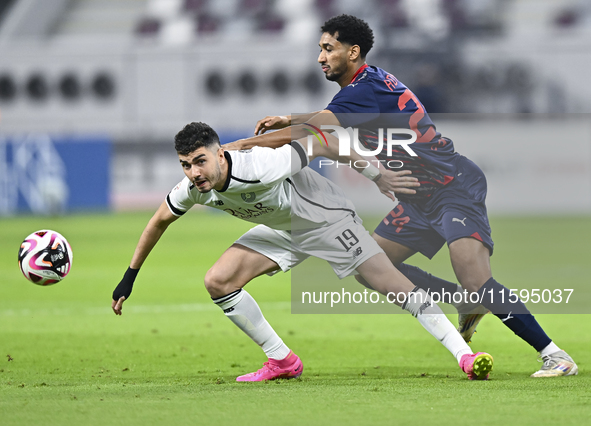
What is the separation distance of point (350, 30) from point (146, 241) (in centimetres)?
203

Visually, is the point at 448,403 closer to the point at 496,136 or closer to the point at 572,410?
the point at 572,410

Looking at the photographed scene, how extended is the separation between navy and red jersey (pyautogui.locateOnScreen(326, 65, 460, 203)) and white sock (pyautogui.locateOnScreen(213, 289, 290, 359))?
136 cm

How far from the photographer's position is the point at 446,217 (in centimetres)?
568

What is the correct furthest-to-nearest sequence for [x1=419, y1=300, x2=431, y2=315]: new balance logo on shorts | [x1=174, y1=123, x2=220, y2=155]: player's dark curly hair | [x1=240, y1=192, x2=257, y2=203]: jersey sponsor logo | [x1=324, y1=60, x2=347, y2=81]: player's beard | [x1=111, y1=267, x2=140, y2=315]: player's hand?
[x1=324, y1=60, x2=347, y2=81]: player's beard
[x1=111, y1=267, x2=140, y2=315]: player's hand
[x1=419, y1=300, x2=431, y2=315]: new balance logo on shorts
[x1=240, y1=192, x2=257, y2=203]: jersey sponsor logo
[x1=174, y1=123, x2=220, y2=155]: player's dark curly hair

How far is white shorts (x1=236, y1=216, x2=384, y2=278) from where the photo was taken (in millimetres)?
5531

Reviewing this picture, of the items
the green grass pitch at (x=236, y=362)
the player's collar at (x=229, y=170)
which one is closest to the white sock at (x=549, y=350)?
the green grass pitch at (x=236, y=362)

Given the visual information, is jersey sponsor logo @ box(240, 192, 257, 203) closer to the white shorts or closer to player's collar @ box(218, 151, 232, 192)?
player's collar @ box(218, 151, 232, 192)

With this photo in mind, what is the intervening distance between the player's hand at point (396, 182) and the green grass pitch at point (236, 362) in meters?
1.29

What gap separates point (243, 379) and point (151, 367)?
975 millimetres

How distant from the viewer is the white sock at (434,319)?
17.5 ft

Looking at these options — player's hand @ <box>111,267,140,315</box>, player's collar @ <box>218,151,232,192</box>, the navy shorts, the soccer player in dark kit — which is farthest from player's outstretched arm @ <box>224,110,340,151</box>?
player's hand @ <box>111,267,140,315</box>

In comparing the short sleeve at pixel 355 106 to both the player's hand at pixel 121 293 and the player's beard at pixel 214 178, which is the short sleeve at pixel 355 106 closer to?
the player's beard at pixel 214 178

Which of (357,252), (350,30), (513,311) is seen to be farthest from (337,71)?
(513,311)

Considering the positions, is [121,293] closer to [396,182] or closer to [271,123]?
[271,123]
